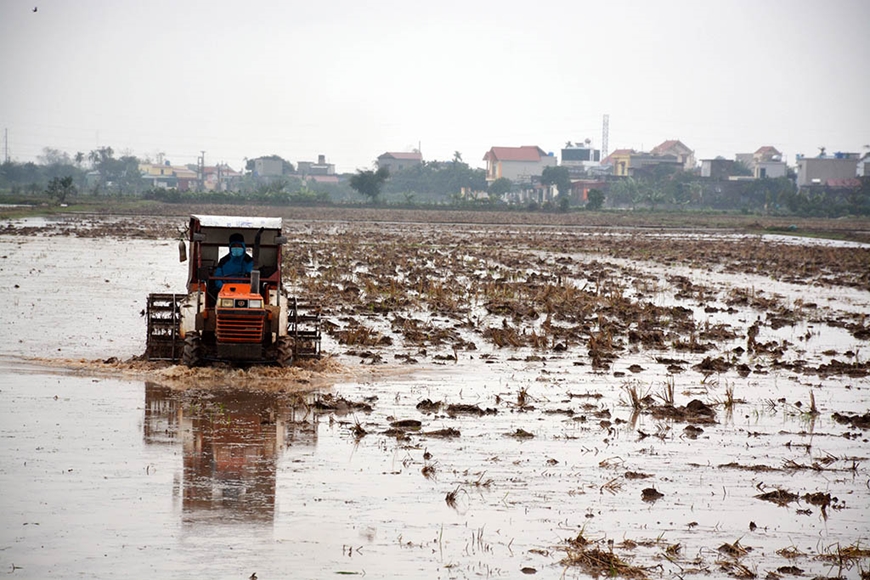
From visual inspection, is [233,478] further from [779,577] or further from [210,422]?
[779,577]

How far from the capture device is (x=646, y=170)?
14912 cm

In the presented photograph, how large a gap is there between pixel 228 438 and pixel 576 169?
516ft

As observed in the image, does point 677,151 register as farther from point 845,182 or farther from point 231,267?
point 231,267

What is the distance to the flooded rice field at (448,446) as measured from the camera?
815cm

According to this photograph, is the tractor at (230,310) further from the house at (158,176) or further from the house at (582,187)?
the house at (158,176)

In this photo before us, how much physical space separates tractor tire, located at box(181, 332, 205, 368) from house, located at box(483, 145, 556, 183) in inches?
5840

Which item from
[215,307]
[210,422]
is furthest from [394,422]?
[215,307]

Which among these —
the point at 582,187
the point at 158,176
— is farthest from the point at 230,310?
the point at 158,176

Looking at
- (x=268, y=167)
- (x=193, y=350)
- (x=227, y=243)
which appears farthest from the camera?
(x=268, y=167)

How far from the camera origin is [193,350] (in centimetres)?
1446

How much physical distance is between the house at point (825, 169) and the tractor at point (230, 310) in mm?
140918

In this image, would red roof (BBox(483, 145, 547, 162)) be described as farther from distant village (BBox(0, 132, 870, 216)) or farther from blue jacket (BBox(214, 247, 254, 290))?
blue jacket (BBox(214, 247, 254, 290))

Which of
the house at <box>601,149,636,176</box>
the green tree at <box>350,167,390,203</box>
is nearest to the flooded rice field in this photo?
the green tree at <box>350,167,390,203</box>

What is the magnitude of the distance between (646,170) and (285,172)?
6408cm
